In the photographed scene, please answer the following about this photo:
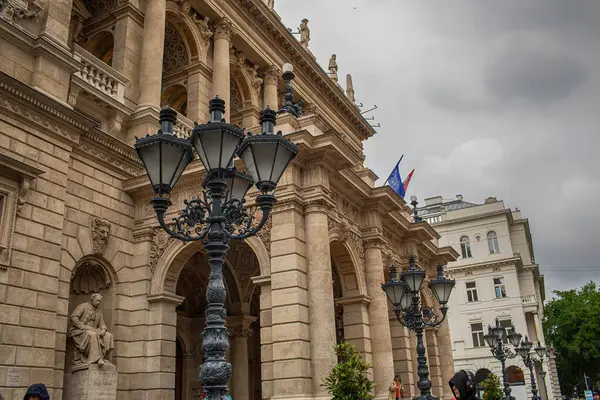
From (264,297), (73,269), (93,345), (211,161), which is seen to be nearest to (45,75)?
(73,269)

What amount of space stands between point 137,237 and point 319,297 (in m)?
5.94

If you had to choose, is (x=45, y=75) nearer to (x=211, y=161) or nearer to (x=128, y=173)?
(x=128, y=173)

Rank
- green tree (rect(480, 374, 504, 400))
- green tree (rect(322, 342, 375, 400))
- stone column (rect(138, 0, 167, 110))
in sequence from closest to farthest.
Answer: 1. green tree (rect(322, 342, 375, 400))
2. stone column (rect(138, 0, 167, 110))
3. green tree (rect(480, 374, 504, 400))

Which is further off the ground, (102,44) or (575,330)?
(102,44)

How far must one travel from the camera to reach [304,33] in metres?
31.9

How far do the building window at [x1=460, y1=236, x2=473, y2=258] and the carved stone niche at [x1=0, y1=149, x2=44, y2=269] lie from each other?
→ 139 ft

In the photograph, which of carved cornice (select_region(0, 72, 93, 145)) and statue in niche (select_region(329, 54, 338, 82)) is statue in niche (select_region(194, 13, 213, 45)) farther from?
statue in niche (select_region(329, 54, 338, 82))

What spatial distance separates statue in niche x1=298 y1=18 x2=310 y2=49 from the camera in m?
31.6

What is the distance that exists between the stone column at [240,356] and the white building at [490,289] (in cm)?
3097

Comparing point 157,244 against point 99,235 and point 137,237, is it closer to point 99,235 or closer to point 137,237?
point 137,237

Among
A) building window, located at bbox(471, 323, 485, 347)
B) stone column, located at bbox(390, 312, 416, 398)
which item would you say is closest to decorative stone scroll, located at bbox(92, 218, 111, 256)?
stone column, located at bbox(390, 312, 416, 398)

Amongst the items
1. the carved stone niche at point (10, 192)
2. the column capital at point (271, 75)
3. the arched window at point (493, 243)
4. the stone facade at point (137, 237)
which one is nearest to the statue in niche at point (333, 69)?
the column capital at point (271, 75)

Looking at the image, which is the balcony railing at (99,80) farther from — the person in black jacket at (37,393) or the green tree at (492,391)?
the green tree at (492,391)

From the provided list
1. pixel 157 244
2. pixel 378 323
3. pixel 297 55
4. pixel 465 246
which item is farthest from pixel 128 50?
pixel 465 246
